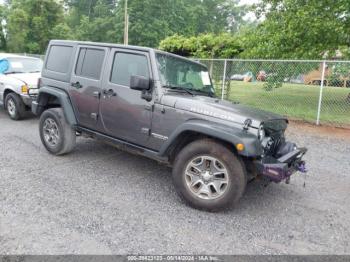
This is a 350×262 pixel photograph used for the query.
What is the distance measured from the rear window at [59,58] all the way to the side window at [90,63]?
1.01ft

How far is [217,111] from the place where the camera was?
375 cm

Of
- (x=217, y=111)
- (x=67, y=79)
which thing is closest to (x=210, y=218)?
(x=217, y=111)

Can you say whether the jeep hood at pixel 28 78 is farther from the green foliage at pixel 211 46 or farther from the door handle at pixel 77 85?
the green foliage at pixel 211 46

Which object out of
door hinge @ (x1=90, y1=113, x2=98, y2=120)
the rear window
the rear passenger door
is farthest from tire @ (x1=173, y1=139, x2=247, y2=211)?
the rear window

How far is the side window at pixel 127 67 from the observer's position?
171 inches

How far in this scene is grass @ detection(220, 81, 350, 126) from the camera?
9.51 m

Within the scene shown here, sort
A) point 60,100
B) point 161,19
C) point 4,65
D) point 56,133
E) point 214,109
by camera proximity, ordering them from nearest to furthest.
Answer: point 214,109
point 60,100
point 56,133
point 4,65
point 161,19

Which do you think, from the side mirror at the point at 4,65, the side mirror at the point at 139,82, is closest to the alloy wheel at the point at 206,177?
the side mirror at the point at 139,82

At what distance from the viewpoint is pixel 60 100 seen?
5.16 metres

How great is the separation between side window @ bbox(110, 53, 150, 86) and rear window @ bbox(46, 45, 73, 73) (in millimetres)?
1165

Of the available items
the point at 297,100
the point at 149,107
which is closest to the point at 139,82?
the point at 149,107

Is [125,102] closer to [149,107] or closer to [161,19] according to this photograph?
[149,107]

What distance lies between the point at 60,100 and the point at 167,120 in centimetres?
221

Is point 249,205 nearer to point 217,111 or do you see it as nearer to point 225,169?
point 225,169
